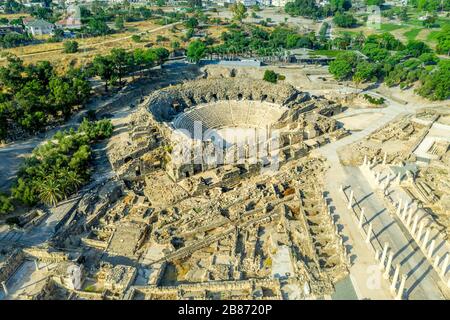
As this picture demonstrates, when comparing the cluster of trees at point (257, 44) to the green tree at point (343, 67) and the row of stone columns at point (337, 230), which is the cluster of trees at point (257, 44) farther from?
the row of stone columns at point (337, 230)

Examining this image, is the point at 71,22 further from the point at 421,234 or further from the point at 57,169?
the point at 421,234

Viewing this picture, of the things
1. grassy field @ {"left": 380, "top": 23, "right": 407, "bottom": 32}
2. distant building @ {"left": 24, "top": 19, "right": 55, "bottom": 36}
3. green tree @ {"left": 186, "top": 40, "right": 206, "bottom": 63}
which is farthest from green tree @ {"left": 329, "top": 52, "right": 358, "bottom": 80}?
distant building @ {"left": 24, "top": 19, "right": 55, "bottom": 36}

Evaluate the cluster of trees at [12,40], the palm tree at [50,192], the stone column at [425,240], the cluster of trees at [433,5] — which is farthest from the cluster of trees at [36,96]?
the cluster of trees at [433,5]

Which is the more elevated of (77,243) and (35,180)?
(35,180)

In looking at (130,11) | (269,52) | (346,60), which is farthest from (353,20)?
(130,11)

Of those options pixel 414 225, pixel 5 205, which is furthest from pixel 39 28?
pixel 414 225
